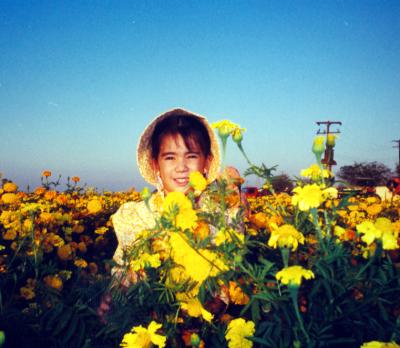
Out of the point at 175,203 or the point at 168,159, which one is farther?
the point at 168,159

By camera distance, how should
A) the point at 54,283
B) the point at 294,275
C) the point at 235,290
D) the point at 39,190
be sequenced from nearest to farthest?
1. the point at 294,275
2. the point at 235,290
3. the point at 54,283
4. the point at 39,190

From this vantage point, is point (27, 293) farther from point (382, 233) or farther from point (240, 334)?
point (382, 233)

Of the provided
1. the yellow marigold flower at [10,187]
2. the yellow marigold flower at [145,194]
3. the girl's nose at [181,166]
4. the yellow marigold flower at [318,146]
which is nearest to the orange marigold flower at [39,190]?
the yellow marigold flower at [10,187]

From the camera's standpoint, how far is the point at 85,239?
283cm

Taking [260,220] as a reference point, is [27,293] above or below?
below

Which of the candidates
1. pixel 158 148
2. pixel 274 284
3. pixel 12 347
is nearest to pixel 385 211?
pixel 158 148

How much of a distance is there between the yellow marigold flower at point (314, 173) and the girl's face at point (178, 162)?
870mm

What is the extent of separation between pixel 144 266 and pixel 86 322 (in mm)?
321

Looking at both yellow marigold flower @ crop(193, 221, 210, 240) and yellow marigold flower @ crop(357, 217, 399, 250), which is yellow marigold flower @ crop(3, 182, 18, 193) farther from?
yellow marigold flower @ crop(357, 217, 399, 250)

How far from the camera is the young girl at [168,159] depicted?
2.01 metres

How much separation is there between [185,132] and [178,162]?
225 millimetres

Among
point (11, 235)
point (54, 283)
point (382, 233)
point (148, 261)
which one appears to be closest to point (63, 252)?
point (11, 235)

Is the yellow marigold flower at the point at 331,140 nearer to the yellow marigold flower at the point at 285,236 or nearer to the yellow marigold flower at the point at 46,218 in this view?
the yellow marigold flower at the point at 285,236

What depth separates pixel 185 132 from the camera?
7.13ft
